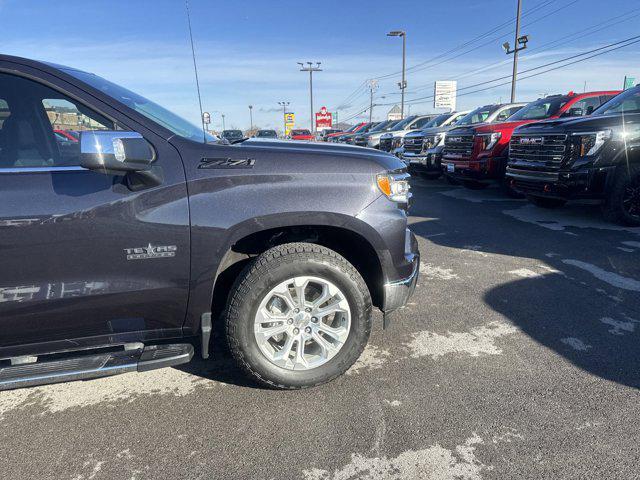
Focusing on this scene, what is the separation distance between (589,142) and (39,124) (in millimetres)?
6615

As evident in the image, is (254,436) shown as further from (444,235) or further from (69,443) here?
(444,235)

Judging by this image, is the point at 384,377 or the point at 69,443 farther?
the point at 384,377

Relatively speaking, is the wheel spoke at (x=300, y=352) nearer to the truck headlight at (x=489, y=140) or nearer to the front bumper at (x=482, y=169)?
→ the front bumper at (x=482, y=169)

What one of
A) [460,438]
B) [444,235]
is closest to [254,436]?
[460,438]

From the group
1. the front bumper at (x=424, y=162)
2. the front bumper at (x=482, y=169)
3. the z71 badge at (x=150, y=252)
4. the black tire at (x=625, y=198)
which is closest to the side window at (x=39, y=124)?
the z71 badge at (x=150, y=252)

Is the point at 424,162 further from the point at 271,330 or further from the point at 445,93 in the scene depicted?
the point at 445,93

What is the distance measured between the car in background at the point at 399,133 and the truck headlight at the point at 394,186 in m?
11.7

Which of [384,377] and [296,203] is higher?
[296,203]

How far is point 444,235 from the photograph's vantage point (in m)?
6.46

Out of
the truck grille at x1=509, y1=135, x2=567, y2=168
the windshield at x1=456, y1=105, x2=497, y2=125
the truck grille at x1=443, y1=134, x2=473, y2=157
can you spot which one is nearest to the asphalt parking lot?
the truck grille at x1=509, y1=135, x2=567, y2=168

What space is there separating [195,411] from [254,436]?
0.43 m

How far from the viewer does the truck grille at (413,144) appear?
484 inches

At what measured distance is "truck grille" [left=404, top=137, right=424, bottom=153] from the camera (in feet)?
40.3

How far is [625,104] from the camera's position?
6863mm
